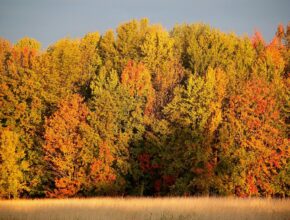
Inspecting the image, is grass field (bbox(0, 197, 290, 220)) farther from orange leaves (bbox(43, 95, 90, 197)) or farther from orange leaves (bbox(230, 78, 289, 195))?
orange leaves (bbox(43, 95, 90, 197))

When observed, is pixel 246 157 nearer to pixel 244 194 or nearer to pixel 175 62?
pixel 244 194

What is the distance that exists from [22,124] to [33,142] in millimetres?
2158

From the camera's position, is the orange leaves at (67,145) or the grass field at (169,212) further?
the orange leaves at (67,145)

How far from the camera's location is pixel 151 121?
44.4 m

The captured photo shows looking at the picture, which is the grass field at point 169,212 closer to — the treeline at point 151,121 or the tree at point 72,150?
the treeline at point 151,121

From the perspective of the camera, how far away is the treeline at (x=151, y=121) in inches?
1597

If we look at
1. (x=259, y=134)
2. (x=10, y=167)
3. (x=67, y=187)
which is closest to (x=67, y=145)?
(x=67, y=187)

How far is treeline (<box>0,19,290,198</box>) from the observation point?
133 ft

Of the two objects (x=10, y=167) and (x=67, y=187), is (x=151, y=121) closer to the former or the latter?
(x=67, y=187)

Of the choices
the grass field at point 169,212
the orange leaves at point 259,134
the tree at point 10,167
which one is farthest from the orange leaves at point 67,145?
the grass field at point 169,212

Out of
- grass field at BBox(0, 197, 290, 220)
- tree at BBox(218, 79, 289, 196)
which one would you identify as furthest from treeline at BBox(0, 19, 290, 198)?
grass field at BBox(0, 197, 290, 220)

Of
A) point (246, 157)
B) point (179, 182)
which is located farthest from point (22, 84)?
point (246, 157)

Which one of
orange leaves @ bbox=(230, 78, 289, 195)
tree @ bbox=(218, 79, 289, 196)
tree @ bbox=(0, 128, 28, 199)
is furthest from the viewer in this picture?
tree @ bbox=(0, 128, 28, 199)

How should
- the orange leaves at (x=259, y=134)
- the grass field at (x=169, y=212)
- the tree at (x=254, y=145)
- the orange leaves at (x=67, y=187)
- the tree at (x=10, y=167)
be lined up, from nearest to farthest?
1. the grass field at (x=169, y=212)
2. the tree at (x=254, y=145)
3. the orange leaves at (x=259, y=134)
4. the orange leaves at (x=67, y=187)
5. the tree at (x=10, y=167)
